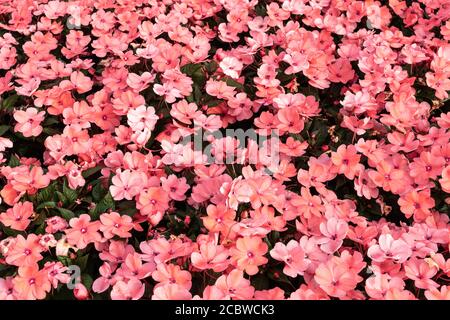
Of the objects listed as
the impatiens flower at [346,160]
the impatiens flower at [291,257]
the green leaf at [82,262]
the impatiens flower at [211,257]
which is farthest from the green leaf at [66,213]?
the impatiens flower at [346,160]

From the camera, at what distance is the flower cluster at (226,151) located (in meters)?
1.93

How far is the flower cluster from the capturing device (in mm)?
1932

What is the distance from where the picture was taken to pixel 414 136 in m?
2.51

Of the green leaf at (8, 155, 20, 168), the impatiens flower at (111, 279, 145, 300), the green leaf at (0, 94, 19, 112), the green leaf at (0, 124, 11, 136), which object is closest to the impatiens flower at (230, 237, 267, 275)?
the impatiens flower at (111, 279, 145, 300)

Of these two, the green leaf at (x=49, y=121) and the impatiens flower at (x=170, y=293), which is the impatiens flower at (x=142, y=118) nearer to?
the green leaf at (x=49, y=121)

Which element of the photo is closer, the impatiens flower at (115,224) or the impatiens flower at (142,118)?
the impatiens flower at (115,224)

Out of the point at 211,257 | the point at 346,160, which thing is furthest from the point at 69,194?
the point at 346,160

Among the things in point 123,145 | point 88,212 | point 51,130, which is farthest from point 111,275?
point 51,130

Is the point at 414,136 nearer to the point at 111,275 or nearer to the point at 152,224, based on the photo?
the point at 152,224

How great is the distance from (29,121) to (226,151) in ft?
3.47

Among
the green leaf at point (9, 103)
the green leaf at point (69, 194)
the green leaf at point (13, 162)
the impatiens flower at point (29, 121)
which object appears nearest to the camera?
the green leaf at point (69, 194)

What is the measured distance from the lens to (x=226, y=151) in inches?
96.0

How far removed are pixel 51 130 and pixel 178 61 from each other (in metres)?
0.79

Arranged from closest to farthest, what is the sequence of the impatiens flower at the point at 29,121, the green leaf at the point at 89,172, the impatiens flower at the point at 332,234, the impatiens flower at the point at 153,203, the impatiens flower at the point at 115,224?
the impatiens flower at the point at 332,234 < the impatiens flower at the point at 115,224 < the impatiens flower at the point at 153,203 < the green leaf at the point at 89,172 < the impatiens flower at the point at 29,121
